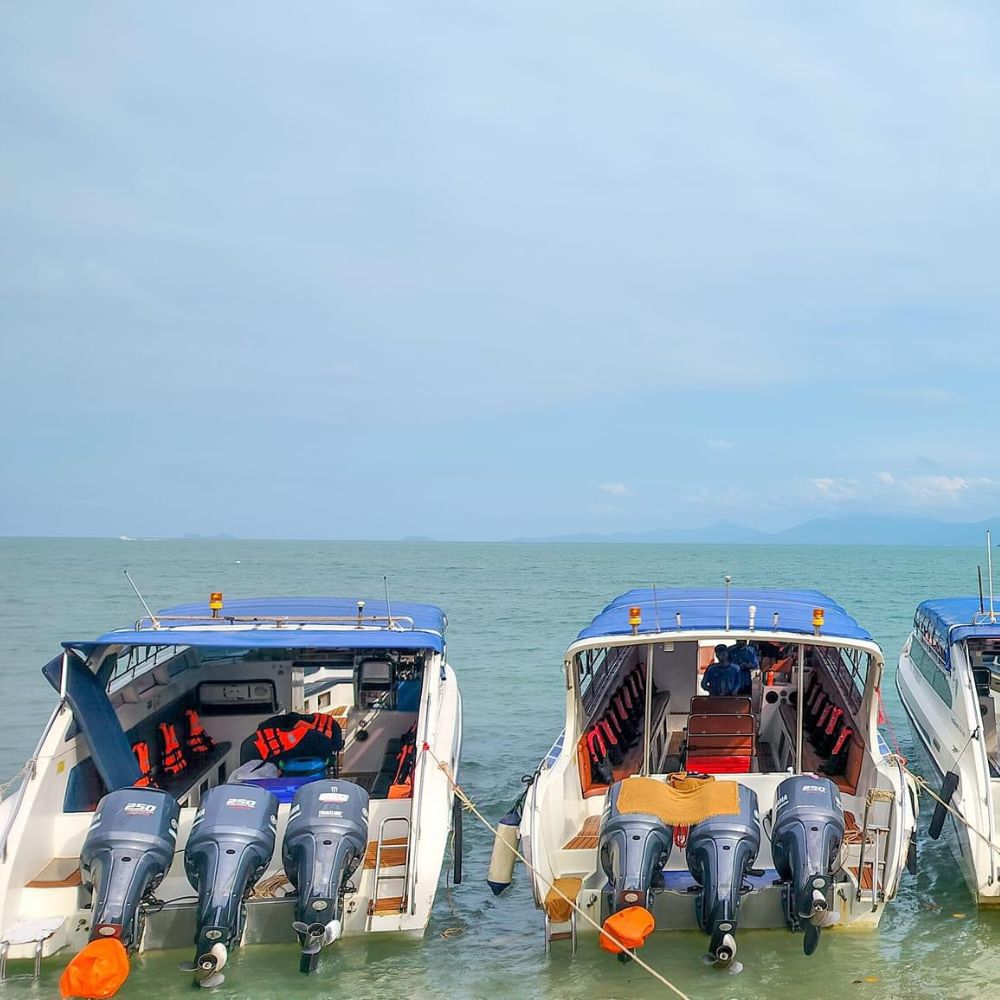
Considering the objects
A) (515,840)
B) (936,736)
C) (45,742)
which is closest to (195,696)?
(45,742)

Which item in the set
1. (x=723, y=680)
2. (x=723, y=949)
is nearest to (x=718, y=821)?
(x=723, y=949)

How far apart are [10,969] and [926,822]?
860cm

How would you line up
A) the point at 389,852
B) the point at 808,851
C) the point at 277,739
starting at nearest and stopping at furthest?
1. the point at 808,851
2. the point at 389,852
3. the point at 277,739

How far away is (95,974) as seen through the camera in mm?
5523

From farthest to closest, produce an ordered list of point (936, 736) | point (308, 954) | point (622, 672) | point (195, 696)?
point (622, 672) < point (195, 696) < point (936, 736) < point (308, 954)

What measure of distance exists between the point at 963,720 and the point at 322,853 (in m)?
5.58

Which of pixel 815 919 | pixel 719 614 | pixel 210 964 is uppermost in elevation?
pixel 719 614

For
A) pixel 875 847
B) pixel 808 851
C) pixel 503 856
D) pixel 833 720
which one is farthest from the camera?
pixel 833 720

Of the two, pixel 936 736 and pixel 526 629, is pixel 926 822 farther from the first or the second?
pixel 526 629

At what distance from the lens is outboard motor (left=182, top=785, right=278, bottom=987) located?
6137 millimetres

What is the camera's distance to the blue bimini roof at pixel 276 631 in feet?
25.4

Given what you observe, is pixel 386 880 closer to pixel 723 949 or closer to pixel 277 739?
pixel 723 949

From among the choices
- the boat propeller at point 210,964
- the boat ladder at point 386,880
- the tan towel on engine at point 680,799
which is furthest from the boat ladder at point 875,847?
the boat propeller at point 210,964

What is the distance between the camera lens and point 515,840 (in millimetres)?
7465
